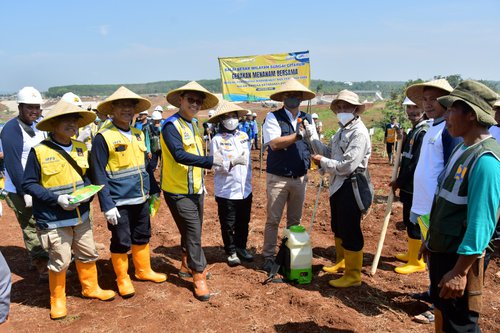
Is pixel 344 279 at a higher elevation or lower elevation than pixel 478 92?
lower

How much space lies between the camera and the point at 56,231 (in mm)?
3506

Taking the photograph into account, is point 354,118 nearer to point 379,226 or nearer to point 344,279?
point 344,279

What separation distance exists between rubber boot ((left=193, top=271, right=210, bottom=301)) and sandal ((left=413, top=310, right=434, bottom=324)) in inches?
85.6

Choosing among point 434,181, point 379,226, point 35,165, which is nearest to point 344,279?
point 434,181

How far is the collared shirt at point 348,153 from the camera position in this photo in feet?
12.9

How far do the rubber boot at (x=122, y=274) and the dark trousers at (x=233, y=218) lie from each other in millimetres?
1407

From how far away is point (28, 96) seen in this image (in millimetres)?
4168

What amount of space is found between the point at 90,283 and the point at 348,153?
3.15 metres

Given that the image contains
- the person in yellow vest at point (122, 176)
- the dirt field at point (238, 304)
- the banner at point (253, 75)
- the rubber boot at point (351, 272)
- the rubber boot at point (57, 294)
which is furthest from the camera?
the banner at point (253, 75)

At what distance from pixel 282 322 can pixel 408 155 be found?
107 inches

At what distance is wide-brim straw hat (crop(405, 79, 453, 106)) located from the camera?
3.90 meters

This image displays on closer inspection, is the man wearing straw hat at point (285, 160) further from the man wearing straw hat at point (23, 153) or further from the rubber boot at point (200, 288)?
the man wearing straw hat at point (23, 153)

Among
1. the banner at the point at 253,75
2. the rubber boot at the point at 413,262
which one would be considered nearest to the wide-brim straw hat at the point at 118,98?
the rubber boot at the point at 413,262

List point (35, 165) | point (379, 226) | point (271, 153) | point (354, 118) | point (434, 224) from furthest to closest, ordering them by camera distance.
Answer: point (379, 226), point (271, 153), point (354, 118), point (35, 165), point (434, 224)
